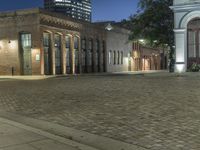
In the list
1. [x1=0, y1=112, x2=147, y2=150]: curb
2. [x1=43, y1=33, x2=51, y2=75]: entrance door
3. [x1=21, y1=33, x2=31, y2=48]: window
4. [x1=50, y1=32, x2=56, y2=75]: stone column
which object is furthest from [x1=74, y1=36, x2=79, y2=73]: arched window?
[x1=0, y1=112, x2=147, y2=150]: curb

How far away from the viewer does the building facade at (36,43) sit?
43.2 meters

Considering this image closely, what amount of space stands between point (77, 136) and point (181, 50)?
2912cm

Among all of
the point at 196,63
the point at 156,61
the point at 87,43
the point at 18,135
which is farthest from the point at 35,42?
the point at 156,61

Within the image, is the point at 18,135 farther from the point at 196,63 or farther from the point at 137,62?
the point at 137,62

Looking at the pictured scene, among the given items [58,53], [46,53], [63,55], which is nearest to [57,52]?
[58,53]

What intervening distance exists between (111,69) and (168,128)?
5394 cm

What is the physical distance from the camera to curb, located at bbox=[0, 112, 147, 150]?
7199 millimetres

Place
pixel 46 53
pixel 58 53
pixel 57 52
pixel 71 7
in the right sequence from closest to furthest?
pixel 46 53
pixel 57 52
pixel 58 53
pixel 71 7

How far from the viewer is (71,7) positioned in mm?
173000

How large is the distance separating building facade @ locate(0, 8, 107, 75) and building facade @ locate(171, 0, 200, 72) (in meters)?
14.7

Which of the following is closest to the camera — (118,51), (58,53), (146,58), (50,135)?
(50,135)

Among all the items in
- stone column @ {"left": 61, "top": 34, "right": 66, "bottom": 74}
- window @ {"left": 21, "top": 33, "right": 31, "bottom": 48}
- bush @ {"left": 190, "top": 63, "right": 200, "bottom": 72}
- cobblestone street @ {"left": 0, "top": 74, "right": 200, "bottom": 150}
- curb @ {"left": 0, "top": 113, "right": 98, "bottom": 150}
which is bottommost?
curb @ {"left": 0, "top": 113, "right": 98, "bottom": 150}

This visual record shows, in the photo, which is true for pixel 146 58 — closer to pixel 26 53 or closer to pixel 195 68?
pixel 26 53

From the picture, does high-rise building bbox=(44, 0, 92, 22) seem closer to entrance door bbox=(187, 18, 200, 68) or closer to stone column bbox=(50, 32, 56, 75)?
stone column bbox=(50, 32, 56, 75)
